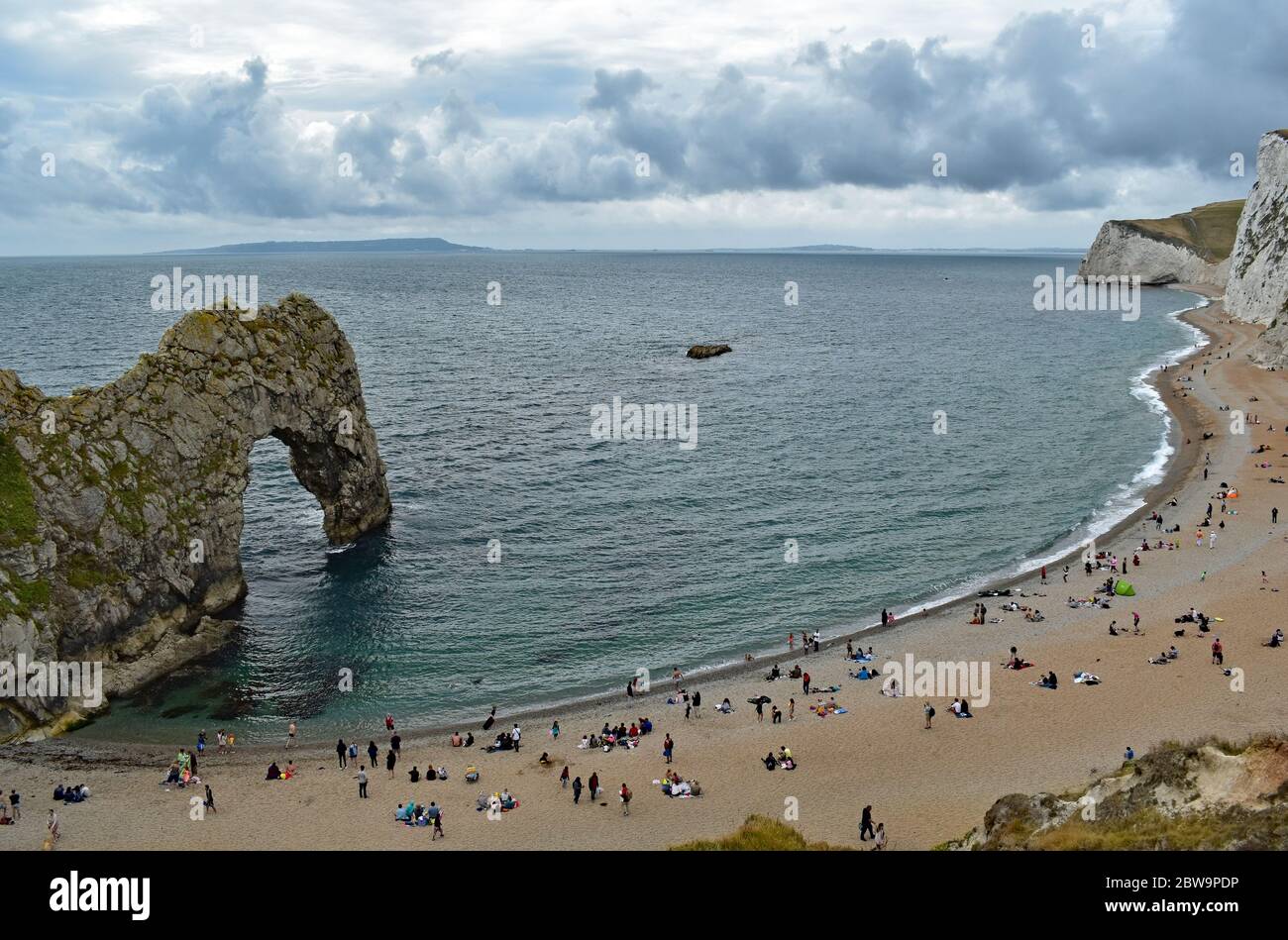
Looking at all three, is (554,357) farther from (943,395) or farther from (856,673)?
(856,673)

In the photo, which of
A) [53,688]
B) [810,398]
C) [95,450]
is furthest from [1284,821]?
[810,398]

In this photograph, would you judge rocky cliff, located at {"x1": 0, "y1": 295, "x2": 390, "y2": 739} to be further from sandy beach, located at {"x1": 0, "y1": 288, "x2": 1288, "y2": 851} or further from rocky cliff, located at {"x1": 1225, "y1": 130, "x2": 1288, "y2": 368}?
rocky cliff, located at {"x1": 1225, "y1": 130, "x2": 1288, "y2": 368}

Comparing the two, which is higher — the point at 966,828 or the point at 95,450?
the point at 95,450

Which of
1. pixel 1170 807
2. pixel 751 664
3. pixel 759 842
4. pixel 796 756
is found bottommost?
pixel 796 756

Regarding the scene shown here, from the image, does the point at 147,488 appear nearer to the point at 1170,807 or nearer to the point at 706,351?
the point at 1170,807

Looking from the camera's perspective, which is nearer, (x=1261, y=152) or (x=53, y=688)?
(x=53, y=688)

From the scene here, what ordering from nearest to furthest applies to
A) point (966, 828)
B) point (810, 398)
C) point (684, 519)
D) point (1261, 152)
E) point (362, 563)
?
point (966, 828), point (362, 563), point (684, 519), point (810, 398), point (1261, 152)

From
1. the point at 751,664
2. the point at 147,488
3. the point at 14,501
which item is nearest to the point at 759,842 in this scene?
the point at 751,664

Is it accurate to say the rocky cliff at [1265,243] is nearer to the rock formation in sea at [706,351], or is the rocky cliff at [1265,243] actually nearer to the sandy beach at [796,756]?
the rock formation in sea at [706,351]
